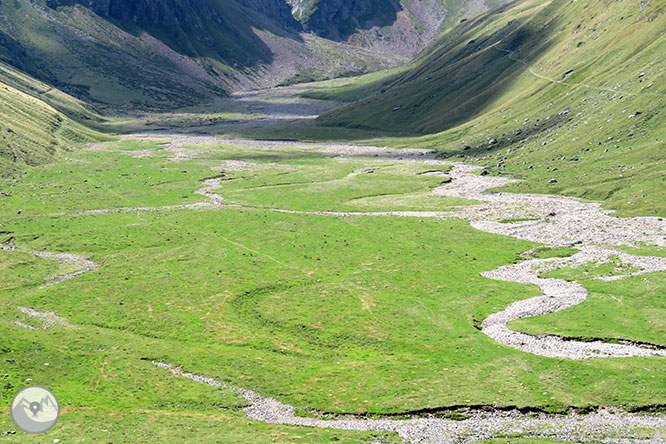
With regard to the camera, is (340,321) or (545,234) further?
(545,234)

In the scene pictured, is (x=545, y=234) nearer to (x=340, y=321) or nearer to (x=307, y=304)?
(x=307, y=304)

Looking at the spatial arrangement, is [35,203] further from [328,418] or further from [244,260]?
[328,418]

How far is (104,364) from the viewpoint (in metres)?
61.7

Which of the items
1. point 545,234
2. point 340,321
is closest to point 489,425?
point 340,321

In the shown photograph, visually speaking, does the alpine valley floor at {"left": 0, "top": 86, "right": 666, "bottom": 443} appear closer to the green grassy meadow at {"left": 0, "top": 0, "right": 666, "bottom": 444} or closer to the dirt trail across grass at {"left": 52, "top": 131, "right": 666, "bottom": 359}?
the green grassy meadow at {"left": 0, "top": 0, "right": 666, "bottom": 444}

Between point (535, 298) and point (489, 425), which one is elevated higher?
point (535, 298)

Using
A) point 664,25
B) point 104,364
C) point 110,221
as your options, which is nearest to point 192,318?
point 104,364

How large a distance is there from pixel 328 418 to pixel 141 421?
51.2ft

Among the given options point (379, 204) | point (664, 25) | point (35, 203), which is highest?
point (664, 25)
